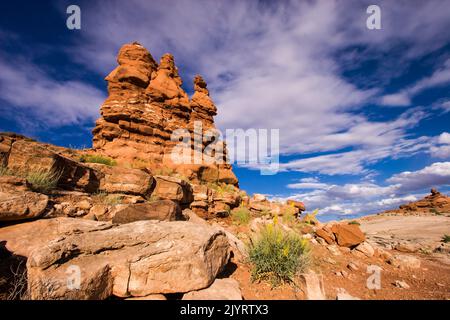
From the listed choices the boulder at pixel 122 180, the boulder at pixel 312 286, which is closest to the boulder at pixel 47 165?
the boulder at pixel 122 180

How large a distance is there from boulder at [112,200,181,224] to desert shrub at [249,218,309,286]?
8.03ft

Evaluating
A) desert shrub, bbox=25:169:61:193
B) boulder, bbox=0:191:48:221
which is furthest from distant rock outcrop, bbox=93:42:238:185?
boulder, bbox=0:191:48:221

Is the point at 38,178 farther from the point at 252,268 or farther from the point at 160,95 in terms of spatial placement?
the point at 160,95

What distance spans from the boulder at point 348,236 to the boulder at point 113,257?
4880 mm

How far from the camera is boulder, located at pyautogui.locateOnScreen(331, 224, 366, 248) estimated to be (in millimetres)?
6973

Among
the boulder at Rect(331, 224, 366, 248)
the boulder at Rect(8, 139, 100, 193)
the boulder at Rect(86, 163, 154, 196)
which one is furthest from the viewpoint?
the boulder at Rect(86, 163, 154, 196)

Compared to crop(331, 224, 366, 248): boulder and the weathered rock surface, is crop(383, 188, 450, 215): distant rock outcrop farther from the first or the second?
the weathered rock surface

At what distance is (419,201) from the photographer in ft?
133

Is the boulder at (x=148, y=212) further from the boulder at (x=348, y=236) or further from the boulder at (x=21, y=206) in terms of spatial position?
the boulder at (x=348, y=236)

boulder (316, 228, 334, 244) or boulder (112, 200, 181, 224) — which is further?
boulder (316, 228, 334, 244)

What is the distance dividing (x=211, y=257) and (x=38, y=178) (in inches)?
178

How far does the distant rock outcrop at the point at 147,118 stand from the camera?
15.2 metres

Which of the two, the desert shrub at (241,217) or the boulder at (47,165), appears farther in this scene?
the desert shrub at (241,217)
